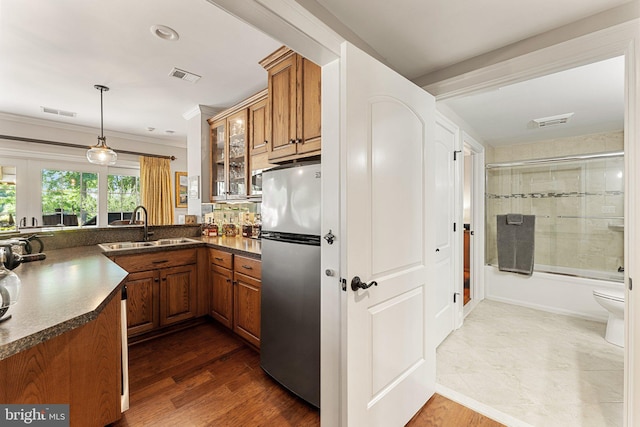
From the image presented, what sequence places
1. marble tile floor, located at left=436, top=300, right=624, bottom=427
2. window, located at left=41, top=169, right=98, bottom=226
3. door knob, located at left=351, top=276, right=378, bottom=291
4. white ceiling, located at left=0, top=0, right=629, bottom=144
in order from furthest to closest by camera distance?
window, located at left=41, top=169, right=98, bottom=226 < marble tile floor, located at left=436, top=300, right=624, bottom=427 < white ceiling, located at left=0, top=0, right=629, bottom=144 < door knob, located at left=351, top=276, right=378, bottom=291

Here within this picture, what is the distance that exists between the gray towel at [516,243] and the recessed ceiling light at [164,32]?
4.36 meters

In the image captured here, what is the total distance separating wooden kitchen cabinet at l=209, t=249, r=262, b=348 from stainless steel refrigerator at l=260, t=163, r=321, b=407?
278 millimetres

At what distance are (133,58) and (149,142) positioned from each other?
9.80 ft

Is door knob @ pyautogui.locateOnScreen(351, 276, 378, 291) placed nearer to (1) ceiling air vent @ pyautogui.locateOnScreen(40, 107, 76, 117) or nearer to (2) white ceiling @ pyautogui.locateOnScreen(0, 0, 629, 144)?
(2) white ceiling @ pyautogui.locateOnScreen(0, 0, 629, 144)

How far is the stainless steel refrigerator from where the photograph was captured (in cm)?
164

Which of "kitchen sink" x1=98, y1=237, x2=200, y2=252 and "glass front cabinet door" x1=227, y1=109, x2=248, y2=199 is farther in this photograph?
"glass front cabinet door" x1=227, y1=109, x2=248, y2=199

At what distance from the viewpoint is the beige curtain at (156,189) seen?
4.77m

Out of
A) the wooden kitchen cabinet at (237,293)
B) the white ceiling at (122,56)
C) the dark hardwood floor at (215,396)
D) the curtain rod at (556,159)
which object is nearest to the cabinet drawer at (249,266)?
the wooden kitchen cabinet at (237,293)

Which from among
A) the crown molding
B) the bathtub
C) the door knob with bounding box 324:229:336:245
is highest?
the crown molding

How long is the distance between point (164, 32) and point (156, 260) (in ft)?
6.41

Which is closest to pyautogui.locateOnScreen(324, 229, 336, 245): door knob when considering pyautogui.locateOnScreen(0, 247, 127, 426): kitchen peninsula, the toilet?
pyautogui.locateOnScreen(0, 247, 127, 426): kitchen peninsula

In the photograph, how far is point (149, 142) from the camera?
490 centimetres

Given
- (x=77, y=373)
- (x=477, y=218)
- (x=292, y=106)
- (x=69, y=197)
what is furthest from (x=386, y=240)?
(x=69, y=197)

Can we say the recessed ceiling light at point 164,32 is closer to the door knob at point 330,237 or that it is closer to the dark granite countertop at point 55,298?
the dark granite countertop at point 55,298
